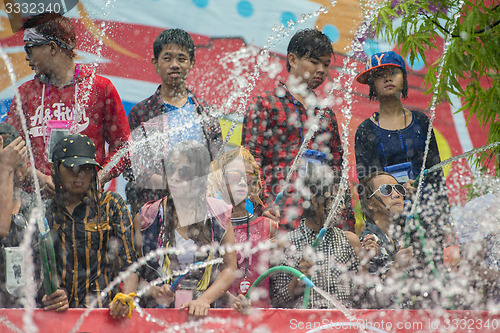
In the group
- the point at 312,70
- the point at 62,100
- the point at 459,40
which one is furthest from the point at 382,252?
the point at 62,100

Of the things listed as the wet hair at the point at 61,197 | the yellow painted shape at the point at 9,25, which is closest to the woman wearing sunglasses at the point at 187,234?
the wet hair at the point at 61,197

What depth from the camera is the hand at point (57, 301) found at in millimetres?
2613

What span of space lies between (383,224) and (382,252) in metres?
0.23

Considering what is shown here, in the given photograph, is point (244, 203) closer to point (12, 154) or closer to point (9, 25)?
point (12, 154)

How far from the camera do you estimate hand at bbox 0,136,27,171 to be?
3.36 m

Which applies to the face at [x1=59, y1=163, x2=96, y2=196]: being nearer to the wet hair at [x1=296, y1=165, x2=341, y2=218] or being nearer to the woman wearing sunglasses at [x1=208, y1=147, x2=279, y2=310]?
the woman wearing sunglasses at [x1=208, y1=147, x2=279, y2=310]

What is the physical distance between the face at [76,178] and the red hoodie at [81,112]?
2.49ft

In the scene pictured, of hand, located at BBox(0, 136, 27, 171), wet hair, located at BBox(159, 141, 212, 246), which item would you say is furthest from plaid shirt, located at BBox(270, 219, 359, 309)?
hand, located at BBox(0, 136, 27, 171)

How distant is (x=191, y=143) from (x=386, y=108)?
1598 millimetres

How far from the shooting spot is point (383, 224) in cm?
368

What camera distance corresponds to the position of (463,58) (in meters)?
4.75

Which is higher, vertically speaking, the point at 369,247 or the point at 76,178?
the point at 76,178

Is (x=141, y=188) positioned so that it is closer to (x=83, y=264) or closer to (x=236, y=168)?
(x=236, y=168)

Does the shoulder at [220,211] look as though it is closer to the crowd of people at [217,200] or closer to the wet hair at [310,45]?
the crowd of people at [217,200]
